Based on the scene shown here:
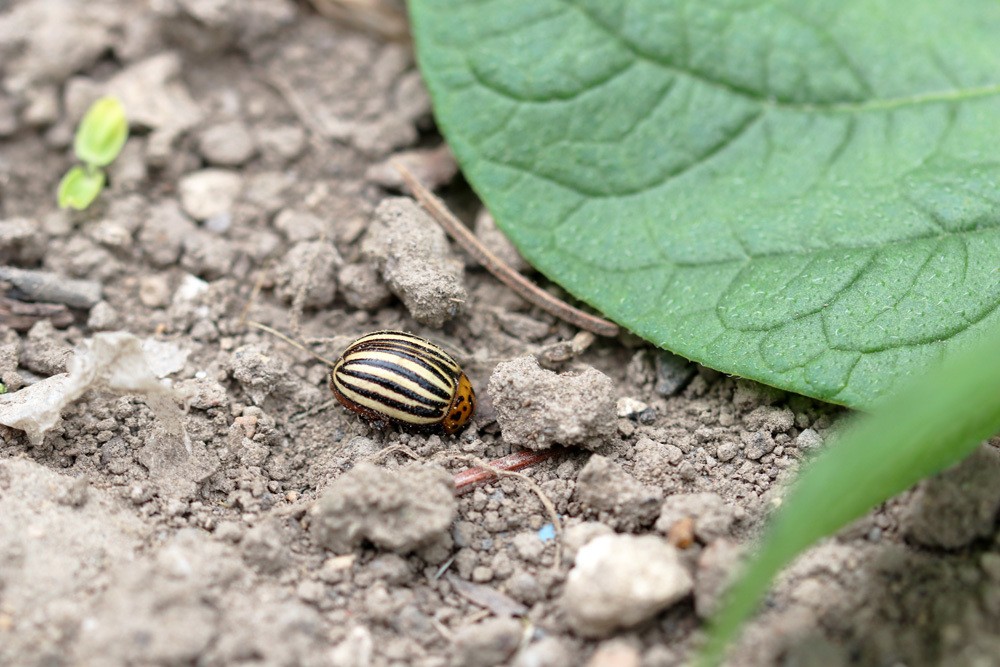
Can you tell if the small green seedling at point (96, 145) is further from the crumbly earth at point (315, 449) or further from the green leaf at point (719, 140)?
the green leaf at point (719, 140)

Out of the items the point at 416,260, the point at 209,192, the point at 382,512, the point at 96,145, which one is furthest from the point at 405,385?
the point at 96,145

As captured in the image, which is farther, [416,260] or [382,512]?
[416,260]

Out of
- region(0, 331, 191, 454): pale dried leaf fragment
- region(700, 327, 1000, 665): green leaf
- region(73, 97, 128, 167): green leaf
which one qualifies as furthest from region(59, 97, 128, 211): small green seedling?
region(700, 327, 1000, 665): green leaf

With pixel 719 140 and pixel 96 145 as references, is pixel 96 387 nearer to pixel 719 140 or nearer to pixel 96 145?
pixel 96 145

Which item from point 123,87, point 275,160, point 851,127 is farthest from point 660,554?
point 123,87

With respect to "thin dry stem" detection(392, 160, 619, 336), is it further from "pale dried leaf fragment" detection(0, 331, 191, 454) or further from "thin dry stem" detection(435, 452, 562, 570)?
"pale dried leaf fragment" detection(0, 331, 191, 454)

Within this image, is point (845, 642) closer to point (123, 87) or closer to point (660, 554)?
point (660, 554)
